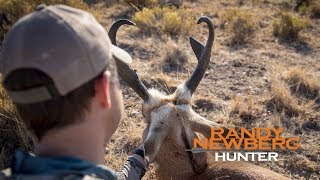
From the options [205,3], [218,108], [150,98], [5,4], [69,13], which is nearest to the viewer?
[69,13]

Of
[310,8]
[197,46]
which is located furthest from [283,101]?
[310,8]

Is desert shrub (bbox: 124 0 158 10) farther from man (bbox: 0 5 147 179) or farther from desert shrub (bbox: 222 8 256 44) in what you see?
man (bbox: 0 5 147 179)

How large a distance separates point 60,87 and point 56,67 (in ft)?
0.25

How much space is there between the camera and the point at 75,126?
1.62 m

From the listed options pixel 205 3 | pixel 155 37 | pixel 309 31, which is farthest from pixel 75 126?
pixel 205 3

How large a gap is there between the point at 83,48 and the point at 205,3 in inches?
456

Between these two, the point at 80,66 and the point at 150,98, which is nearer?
the point at 80,66

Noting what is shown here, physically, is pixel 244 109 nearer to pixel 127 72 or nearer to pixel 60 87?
pixel 127 72

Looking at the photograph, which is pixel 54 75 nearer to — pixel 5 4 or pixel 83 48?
pixel 83 48

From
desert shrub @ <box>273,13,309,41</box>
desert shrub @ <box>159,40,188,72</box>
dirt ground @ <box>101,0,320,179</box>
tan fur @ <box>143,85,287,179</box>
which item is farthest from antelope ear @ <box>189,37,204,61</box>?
desert shrub @ <box>273,13,309,41</box>

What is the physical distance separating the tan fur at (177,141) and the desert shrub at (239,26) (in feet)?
17.2

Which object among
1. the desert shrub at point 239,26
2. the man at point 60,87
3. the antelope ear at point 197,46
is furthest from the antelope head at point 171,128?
the desert shrub at point 239,26

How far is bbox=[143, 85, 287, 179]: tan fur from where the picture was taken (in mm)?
3764

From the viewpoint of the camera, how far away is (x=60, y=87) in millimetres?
1521
